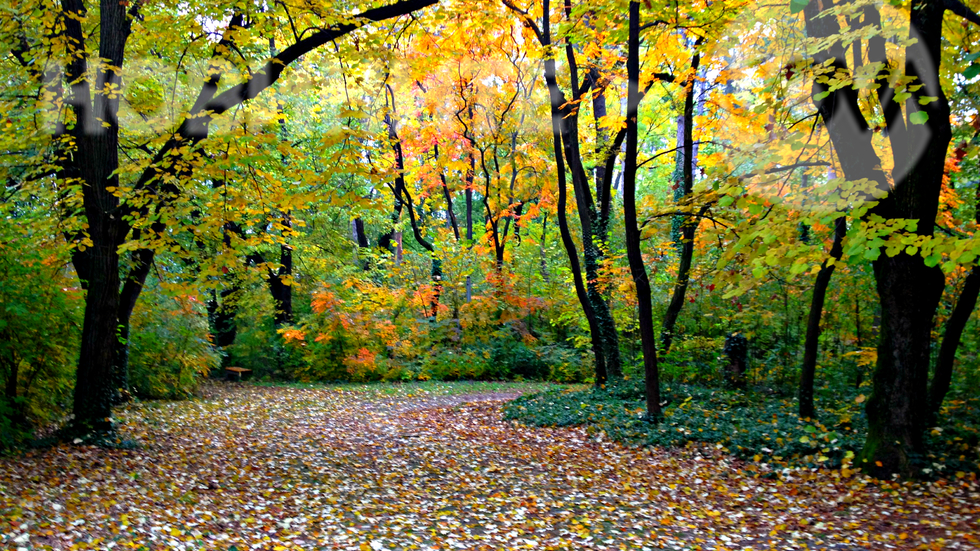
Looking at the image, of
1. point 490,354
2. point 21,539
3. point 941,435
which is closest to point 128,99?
point 21,539

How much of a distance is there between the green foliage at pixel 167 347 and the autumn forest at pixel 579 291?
7 centimetres

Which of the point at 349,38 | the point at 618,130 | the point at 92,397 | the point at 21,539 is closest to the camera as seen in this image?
the point at 21,539

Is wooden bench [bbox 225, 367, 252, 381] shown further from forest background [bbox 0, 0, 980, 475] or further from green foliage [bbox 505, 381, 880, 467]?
green foliage [bbox 505, 381, 880, 467]

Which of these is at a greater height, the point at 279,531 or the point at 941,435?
the point at 941,435

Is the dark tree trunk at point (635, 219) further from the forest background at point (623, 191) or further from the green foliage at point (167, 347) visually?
the green foliage at point (167, 347)

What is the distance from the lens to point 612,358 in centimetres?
1162

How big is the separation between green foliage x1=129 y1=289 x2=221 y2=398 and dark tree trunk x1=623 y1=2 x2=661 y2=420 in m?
8.15

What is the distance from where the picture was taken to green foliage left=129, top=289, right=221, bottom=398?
1123 cm

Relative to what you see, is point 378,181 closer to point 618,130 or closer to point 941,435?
point 618,130

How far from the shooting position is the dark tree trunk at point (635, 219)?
289 inches

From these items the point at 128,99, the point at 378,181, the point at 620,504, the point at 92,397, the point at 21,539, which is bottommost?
the point at 620,504

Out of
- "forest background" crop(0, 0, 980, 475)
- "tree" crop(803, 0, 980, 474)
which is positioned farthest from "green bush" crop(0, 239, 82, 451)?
"tree" crop(803, 0, 980, 474)

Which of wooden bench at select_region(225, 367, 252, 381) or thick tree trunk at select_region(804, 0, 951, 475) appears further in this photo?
wooden bench at select_region(225, 367, 252, 381)

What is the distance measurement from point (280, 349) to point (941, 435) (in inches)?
621
